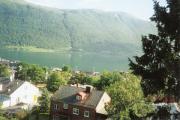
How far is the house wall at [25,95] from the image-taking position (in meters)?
80.6

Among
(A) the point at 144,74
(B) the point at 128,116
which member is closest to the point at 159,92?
(A) the point at 144,74

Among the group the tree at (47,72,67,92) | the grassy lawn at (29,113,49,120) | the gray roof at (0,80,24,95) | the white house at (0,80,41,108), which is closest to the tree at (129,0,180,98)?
the grassy lawn at (29,113,49,120)

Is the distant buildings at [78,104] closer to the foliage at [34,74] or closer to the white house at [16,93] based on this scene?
the white house at [16,93]

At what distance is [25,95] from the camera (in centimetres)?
8412

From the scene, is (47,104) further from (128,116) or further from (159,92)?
(159,92)

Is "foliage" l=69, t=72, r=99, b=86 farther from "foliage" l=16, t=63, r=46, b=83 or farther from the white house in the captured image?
the white house

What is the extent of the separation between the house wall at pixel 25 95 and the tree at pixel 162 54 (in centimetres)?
6449

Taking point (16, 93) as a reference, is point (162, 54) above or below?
above

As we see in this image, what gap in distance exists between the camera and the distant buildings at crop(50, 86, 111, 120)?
186ft

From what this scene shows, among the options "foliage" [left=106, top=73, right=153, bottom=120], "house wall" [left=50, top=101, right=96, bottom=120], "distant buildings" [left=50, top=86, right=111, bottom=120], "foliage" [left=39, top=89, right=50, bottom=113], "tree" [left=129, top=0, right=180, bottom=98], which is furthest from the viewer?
"foliage" [left=39, top=89, right=50, bottom=113]

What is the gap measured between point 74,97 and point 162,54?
43.9 metres

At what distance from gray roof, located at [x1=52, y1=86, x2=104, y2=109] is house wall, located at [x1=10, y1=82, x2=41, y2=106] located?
19.5 metres

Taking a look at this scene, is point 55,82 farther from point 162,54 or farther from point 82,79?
point 162,54

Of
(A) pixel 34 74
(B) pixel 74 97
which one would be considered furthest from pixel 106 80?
(A) pixel 34 74
